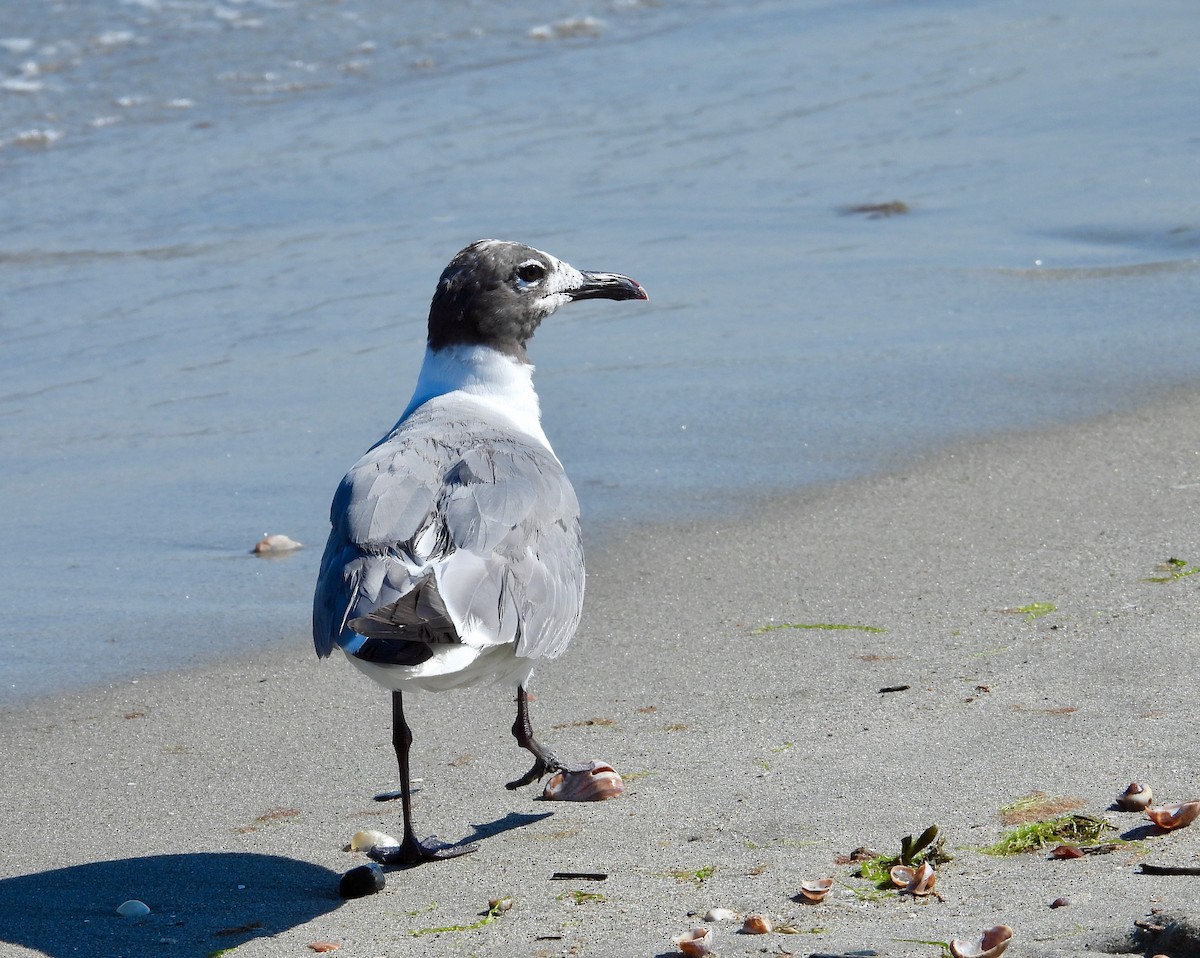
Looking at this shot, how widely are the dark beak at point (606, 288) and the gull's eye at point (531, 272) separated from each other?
155 millimetres

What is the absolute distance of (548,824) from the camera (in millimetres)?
4051

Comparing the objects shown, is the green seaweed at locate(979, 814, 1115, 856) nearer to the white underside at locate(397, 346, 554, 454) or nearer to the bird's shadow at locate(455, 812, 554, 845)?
the bird's shadow at locate(455, 812, 554, 845)

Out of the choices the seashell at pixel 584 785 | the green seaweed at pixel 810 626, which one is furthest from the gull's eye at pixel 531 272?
the seashell at pixel 584 785

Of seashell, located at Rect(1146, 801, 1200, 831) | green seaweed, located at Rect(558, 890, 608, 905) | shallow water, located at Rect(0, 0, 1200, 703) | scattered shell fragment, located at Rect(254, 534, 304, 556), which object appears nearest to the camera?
seashell, located at Rect(1146, 801, 1200, 831)

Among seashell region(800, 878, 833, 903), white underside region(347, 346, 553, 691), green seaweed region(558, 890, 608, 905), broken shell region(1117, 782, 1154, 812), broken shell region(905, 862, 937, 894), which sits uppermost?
white underside region(347, 346, 553, 691)

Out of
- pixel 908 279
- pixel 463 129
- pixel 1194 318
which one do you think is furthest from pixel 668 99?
pixel 1194 318

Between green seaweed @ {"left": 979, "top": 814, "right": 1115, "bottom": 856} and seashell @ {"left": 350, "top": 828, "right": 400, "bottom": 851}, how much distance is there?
1.41 meters

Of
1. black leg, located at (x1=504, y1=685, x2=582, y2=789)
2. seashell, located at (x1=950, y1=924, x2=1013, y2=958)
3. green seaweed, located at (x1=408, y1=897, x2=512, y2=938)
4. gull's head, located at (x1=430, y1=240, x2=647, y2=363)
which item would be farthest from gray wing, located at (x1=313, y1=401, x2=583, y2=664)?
seashell, located at (x1=950, y1=924, x2=1013, y2=958)

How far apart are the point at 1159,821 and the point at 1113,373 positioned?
3786 mm

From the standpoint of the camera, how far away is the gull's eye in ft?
17.1

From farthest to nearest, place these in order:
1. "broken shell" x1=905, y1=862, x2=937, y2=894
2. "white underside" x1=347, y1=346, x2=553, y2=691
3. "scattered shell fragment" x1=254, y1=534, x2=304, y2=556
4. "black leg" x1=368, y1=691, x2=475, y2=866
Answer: "scattered shell fragment" x1=254, y1=534, x2=304, y2=556 < "white underside" x1=347, y1=346, x2=553, y2=691 < "black leg" x1=368, y1=691, x2=475, y2=866 < "broken shell" x1=905, y1=862, x2=937, y2=894

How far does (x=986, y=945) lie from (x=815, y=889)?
0.48 metres

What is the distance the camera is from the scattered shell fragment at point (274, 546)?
5.87 metres

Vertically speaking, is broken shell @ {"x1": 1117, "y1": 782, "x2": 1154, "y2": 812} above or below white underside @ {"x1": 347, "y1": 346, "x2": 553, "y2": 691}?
below
